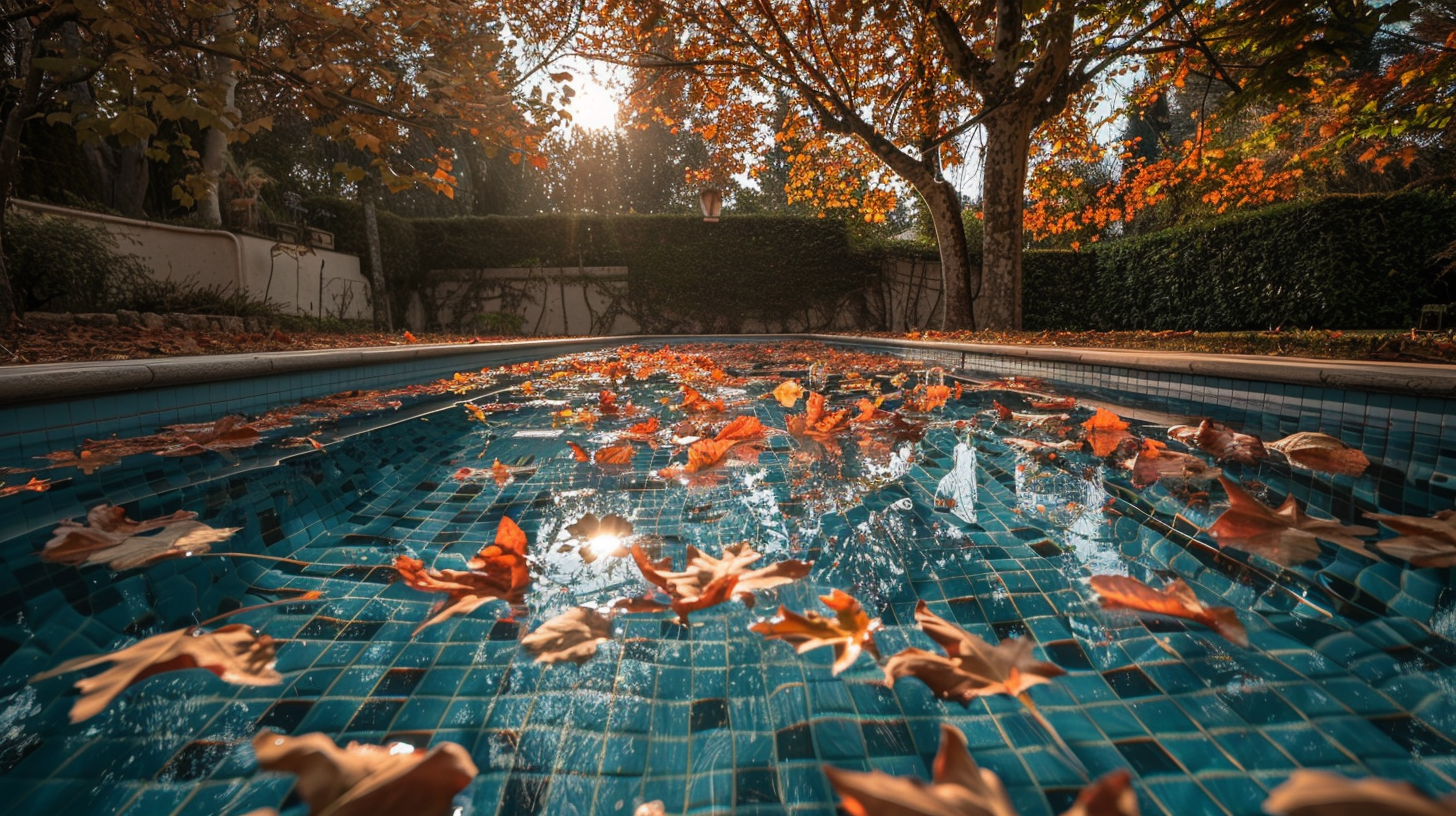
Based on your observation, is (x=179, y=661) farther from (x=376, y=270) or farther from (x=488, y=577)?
(x=376, y=270)

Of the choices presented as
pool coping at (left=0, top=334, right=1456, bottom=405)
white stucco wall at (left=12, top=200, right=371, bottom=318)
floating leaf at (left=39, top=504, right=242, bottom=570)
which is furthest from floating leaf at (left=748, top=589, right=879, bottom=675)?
white stucco wall at (left=12, top=200, right=371, bottom=318)

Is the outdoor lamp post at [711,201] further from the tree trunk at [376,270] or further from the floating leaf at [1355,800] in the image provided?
the floating leaf at [1355,800]

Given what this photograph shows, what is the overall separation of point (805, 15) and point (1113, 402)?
25.9 feet

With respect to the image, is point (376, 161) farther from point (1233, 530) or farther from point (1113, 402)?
point (1113, 402)

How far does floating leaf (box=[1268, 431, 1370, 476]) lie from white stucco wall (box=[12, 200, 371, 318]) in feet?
32.3

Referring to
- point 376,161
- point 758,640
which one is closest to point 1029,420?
point 758,640

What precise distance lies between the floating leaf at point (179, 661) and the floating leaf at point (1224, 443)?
2.75 m

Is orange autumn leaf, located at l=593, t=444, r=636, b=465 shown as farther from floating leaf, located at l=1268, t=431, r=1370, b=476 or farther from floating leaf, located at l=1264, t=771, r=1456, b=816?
floating leaf, located at l=1268, t=431, r=1370, b=476

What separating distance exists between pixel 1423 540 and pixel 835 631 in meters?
1.38

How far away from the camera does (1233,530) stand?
Result: 1404 millimetres

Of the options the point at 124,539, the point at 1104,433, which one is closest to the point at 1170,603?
the point at 1104,433

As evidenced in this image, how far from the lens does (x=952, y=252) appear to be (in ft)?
31.7

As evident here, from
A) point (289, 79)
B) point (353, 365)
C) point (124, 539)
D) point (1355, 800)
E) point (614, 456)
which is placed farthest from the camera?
point (353, 365)

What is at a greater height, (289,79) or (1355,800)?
(289,79)
